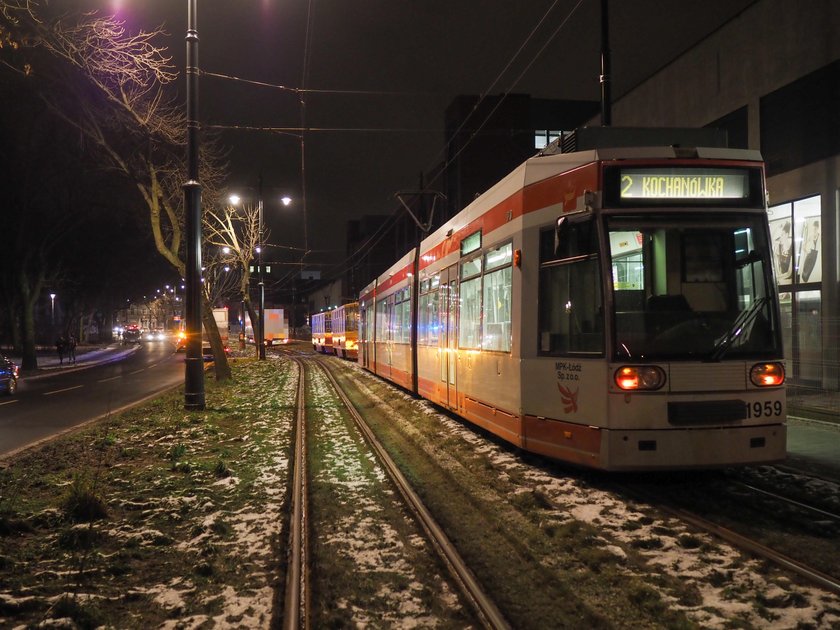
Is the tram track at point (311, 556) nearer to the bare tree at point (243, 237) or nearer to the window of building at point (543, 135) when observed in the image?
the bare tree at point (243, 237)

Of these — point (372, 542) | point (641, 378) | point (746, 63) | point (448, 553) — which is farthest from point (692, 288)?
point (746, 63)

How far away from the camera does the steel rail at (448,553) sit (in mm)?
4129

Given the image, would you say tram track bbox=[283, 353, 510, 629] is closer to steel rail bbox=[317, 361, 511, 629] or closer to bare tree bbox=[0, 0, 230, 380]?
steel rail bbox=[317, 361, 511, 629]

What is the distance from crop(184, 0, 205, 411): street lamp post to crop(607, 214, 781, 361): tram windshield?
9.81m

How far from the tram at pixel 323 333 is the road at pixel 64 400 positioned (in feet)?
58.2

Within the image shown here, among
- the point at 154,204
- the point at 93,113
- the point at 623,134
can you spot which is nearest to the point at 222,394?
the point at 154,204

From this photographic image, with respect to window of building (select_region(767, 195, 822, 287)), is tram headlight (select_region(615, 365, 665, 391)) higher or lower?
lower

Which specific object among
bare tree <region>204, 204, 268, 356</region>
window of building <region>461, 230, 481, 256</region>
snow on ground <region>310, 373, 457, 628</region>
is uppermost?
bare tree <region>204, 204, 268, 356</region>

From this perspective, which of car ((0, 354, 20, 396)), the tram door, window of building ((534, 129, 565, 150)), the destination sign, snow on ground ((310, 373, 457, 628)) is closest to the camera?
snow on ground ((310, 373, 457, 628))

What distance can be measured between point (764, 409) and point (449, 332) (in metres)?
5.89

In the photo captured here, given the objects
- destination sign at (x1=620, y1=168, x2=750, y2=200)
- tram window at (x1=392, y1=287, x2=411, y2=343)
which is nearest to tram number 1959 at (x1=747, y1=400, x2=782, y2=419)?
destination sign at (x1=620, y1=168, x2=750, y2=200)

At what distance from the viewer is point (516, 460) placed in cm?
895

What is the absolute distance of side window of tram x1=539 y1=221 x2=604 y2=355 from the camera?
676 cm

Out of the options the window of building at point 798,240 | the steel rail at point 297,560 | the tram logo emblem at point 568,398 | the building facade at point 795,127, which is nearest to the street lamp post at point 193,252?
the steel rail at point 297,560
